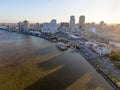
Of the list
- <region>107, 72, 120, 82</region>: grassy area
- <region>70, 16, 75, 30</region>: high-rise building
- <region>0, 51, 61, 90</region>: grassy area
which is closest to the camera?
<region>0, 51, 61, 90</region>: grassy area

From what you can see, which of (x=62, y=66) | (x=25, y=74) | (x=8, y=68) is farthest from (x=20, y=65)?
(x=62, y=66)

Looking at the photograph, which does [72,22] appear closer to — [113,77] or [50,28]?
[50,28]

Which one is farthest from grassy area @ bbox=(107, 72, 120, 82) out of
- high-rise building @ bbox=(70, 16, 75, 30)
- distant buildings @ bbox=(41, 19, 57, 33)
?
high-rise building @ bbox=(70, 16, 75, 30)

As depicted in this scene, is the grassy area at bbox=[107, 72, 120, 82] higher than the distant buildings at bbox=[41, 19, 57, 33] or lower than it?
lower

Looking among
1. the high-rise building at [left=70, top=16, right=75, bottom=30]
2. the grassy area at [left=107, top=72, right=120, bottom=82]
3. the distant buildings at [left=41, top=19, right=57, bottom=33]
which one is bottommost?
the grassy area at [left=107, top=72, right=120, bottom=82]

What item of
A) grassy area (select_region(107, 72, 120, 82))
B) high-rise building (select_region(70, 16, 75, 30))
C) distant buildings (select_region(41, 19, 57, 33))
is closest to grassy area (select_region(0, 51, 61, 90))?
grassy area (select_region(107, 72, 120, 82))

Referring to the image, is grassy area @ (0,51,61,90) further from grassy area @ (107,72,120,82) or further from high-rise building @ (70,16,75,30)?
high-rise building @ (70,16,75,30)

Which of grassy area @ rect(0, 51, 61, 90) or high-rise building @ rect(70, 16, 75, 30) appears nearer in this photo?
grassy area @ rect(0, 51, 61, 90)

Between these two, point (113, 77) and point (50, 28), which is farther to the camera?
point (50, 28)

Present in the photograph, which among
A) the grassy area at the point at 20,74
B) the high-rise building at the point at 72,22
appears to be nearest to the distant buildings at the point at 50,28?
the high-rise building at the point at 72,22

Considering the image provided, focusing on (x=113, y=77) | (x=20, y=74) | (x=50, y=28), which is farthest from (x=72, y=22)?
(x=20, y=74)

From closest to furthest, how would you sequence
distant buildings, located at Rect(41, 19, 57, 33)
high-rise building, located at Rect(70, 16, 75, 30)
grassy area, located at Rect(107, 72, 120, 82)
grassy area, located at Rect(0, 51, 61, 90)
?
1. grassy area, located at Rect(0, 51, 61, 90)
2. grassy area, located at Rect(107, 72, 120, 82)
3. distant buildings, located at Rect(41, 19, 57, 33)
4. high-rise building, located at Rect(70, 16, 75, 30)
